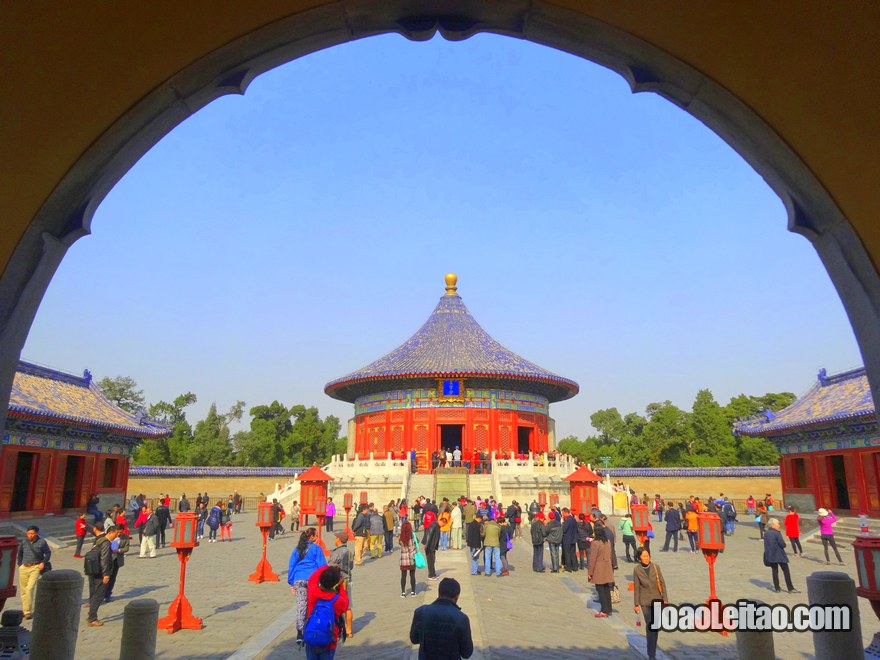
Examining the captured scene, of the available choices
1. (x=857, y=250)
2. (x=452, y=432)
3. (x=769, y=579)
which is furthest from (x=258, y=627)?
(x=452, y=432)

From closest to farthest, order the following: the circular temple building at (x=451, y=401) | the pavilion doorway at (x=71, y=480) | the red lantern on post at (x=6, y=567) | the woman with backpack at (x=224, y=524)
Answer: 1. the red lantern on post at (x=6, y=567)
2. the woman with backpack at (x=224, y=524)
3. the pavilion doorway at (x=71, y=480)
4. the circular temple building at (x=451, y=401)

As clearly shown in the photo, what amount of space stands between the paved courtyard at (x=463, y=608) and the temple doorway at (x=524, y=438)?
65.3 feet

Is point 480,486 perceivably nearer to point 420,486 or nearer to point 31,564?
point 420,486

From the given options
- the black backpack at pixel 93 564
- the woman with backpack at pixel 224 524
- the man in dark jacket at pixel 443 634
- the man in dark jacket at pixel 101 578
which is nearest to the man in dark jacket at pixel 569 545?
the man in dark jacket at pixel 101 578

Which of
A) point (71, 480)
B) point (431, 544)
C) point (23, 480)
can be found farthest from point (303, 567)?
point (71, 480)

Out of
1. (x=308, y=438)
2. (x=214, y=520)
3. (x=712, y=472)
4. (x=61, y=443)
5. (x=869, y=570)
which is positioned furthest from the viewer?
(x=308, y=438)

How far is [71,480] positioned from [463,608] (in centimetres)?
2234

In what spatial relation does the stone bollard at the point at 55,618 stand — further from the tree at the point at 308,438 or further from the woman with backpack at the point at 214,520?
the tree at the point at 308,438

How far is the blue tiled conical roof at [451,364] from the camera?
115ft

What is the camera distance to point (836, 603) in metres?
5.31

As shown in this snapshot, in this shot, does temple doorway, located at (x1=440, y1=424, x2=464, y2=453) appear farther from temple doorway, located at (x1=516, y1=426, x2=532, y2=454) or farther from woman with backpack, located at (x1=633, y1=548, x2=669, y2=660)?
woman with backpack, located at (x1=633, y1=548, x2=669, y2=660)

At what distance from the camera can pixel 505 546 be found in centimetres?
1327

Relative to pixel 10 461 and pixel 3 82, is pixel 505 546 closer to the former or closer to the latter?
pixel 3 82

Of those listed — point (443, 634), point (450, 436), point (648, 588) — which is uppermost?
point (450, 436)
